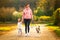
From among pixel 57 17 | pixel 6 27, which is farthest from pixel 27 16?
pixel 57 17

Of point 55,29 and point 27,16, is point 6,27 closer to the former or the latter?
point 27,16

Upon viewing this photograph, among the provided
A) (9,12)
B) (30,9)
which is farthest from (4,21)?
(30,9)

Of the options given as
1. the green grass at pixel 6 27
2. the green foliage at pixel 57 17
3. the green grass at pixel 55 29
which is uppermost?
the green foliage at pixel 57 17

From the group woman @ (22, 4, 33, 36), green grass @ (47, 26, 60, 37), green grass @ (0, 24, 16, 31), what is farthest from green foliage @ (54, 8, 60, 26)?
green grass @ (0, 24, 16, 31)

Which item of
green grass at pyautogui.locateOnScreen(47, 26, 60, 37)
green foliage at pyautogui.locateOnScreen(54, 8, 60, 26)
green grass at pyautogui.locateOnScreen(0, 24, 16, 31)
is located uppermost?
green foliage at pyautogui.locateOnScreen(54, 8, 60, 26)

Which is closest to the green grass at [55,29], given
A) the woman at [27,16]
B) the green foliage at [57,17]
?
the green foliage at [57,17]

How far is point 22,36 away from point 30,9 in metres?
0.67

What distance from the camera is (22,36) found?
6.45 meters

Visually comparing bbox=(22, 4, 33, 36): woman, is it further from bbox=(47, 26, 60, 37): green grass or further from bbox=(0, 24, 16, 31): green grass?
bbox=(47, 26, 60, 37): green grass

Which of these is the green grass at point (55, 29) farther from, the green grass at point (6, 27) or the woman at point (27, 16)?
the green grass at point (6, 27)

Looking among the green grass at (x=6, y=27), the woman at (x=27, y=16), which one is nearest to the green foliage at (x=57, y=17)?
the woman at (x=27, y=16)

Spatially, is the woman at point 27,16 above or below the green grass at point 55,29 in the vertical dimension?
above

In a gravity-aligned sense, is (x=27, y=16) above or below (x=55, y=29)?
above

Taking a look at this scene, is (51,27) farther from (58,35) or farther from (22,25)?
(22,25)
